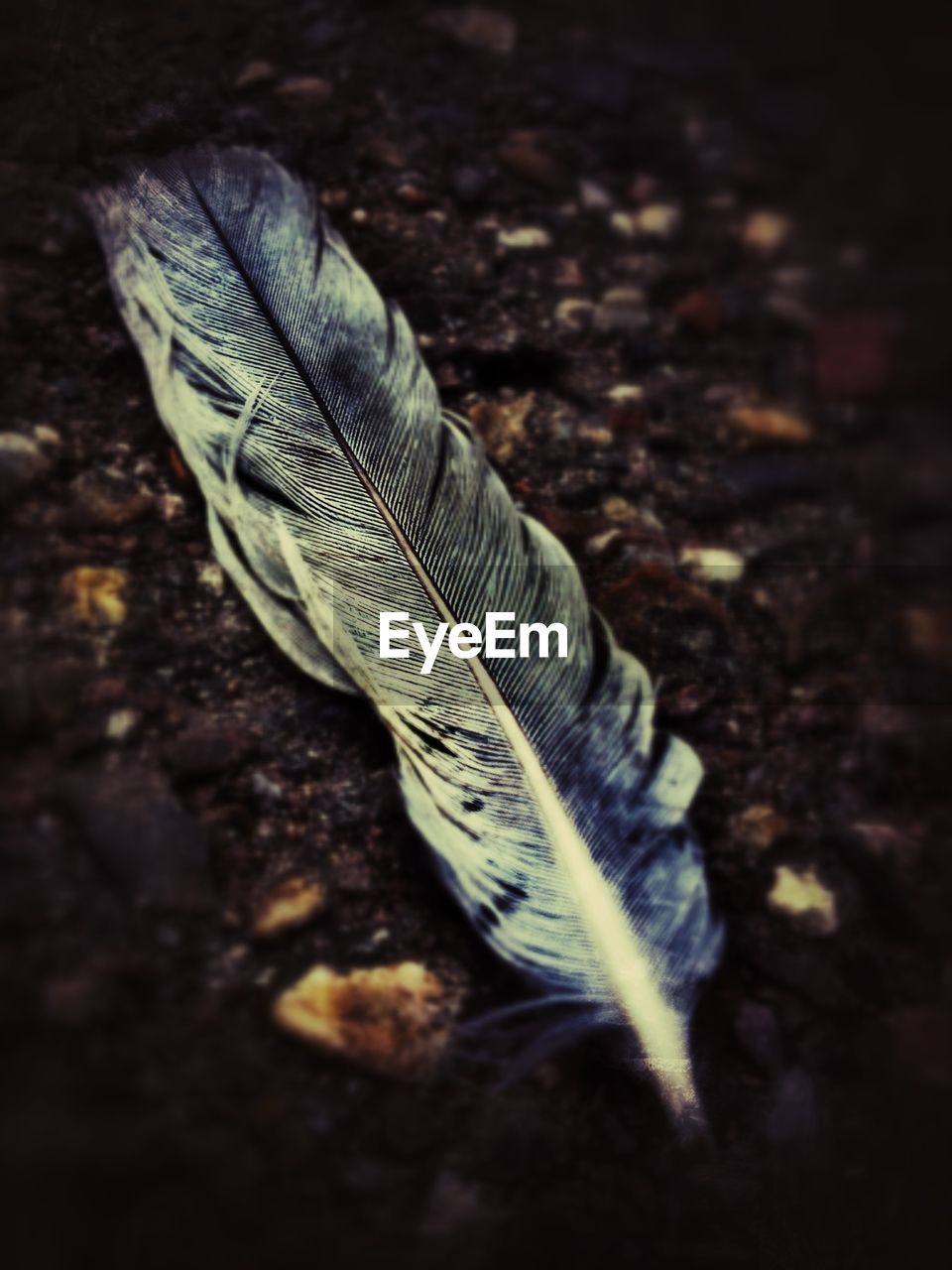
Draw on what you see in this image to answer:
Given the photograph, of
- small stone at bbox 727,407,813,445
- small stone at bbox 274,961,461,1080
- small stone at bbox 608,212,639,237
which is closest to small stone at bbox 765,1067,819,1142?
small stone at bbox 274,961,461,1080

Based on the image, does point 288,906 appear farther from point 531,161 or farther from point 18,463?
point 531,161

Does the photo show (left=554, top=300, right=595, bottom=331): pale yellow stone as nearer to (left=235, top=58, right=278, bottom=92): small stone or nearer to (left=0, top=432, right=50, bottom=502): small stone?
(left=235, top=58, right=278, bottom=92): small stone

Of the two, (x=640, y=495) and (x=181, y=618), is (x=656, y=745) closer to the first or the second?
(x=640, y=495)

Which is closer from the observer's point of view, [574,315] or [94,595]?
[94,595]

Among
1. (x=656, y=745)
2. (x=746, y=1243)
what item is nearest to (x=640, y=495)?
(x=656, y=745)

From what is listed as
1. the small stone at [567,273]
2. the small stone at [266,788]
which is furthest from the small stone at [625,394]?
the small stone at [266,788]

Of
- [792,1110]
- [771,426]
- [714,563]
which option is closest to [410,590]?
[714,563]
